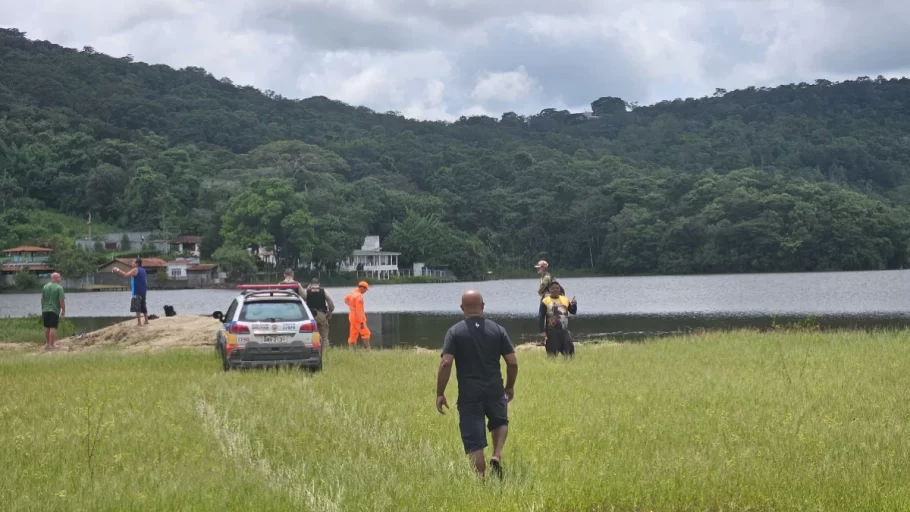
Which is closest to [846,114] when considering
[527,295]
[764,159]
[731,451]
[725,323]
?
[764,159]

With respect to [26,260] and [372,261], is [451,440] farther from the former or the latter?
[372,261]

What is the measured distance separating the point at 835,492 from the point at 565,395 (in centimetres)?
601

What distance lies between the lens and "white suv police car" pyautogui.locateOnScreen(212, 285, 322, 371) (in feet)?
57.2

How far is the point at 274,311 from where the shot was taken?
17875 mm

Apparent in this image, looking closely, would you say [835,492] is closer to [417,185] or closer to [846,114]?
[417,185]

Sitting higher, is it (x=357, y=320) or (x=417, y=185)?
(x=417, y=185)

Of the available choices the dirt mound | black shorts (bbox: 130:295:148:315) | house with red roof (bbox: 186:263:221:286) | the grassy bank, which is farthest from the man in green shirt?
house with red roof (bbox: 186:263:221:286)

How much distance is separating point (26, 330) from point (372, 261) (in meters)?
86.5

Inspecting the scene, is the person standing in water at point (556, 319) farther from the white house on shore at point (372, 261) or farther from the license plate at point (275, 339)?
the white house on shore at point (372, 261)

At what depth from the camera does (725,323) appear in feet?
133

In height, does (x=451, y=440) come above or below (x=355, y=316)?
below

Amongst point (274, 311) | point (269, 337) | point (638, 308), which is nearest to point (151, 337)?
point (274, 311)

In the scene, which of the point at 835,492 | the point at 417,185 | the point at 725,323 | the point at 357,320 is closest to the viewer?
the point at 835,492

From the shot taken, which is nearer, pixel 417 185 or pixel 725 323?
pixel 725 323
